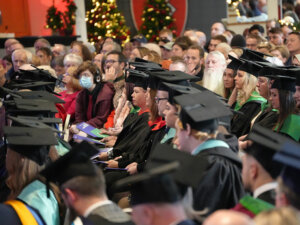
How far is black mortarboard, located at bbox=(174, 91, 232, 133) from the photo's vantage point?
12.1 ft

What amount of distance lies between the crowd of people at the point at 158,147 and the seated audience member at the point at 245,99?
0.04 feet

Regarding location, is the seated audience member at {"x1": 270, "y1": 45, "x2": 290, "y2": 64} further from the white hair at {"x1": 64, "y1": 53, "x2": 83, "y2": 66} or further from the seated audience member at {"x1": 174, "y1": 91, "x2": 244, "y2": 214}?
the seated audience member at {"x1": 174, "y1": 91, "x2": 244, "y2": 214}

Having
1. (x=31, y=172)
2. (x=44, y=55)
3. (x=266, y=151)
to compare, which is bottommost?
(x=44, y=55)

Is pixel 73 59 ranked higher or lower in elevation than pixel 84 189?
lower

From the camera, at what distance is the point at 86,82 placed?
7.97 meters

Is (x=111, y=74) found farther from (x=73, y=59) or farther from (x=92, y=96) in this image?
(x=73, y=59)

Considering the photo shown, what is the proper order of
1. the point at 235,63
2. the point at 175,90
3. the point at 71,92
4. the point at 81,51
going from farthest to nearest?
the point at 81,51 < the point at 71,92 < the point at 235,63 < the point at 175,90

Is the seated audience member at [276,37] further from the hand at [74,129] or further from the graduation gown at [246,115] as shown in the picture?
the hand at [74,129]

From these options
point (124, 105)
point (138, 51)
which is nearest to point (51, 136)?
point (124, 105)

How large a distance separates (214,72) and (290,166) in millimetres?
5193

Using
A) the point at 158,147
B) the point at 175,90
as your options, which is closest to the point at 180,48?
the point at 175,90

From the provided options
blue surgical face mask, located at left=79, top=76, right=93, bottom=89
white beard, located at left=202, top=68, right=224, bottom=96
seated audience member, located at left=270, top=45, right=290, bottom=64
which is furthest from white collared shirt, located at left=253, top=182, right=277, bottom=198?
seated audience member, located at left=270, top=45, right=290, bottom=64

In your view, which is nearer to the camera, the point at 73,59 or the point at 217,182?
the point at 217,182

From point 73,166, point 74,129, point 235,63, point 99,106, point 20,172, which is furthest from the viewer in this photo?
point 99,106
